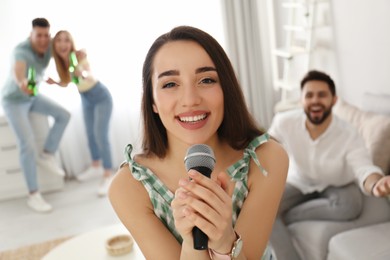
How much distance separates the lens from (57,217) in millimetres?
3428

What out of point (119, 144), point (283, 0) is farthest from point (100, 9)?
point (283, 0)

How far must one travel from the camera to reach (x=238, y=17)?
4176mm

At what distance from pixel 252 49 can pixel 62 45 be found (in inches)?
67.4

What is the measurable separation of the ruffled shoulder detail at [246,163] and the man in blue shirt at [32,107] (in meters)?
2.46

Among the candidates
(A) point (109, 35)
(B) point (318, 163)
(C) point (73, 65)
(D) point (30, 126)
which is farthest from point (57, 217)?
(B) point (318, 163)

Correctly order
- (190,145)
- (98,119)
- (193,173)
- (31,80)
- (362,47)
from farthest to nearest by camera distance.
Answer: (98,119), (31,80), (362,47), (190,145), (193,173)

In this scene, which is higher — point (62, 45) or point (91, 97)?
point (62, 45)

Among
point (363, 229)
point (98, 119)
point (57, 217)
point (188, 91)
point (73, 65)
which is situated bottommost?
point (57, 217)

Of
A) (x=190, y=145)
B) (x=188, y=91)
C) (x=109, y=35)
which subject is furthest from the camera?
(x=109, y=35)

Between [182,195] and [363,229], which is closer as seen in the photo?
[182,195]

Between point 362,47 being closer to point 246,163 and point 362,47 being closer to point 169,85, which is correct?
point 246,163

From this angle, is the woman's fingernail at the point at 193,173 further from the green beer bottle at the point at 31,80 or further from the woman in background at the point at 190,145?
the green beer bottle at the point at 31,80

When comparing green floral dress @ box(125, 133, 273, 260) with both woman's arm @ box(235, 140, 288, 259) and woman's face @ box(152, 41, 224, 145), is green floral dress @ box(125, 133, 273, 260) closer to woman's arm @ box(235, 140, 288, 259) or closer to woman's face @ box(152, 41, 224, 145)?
woman's arm @ box(235, 140, 288, 259)

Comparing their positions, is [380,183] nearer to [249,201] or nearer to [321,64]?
[249,201]
